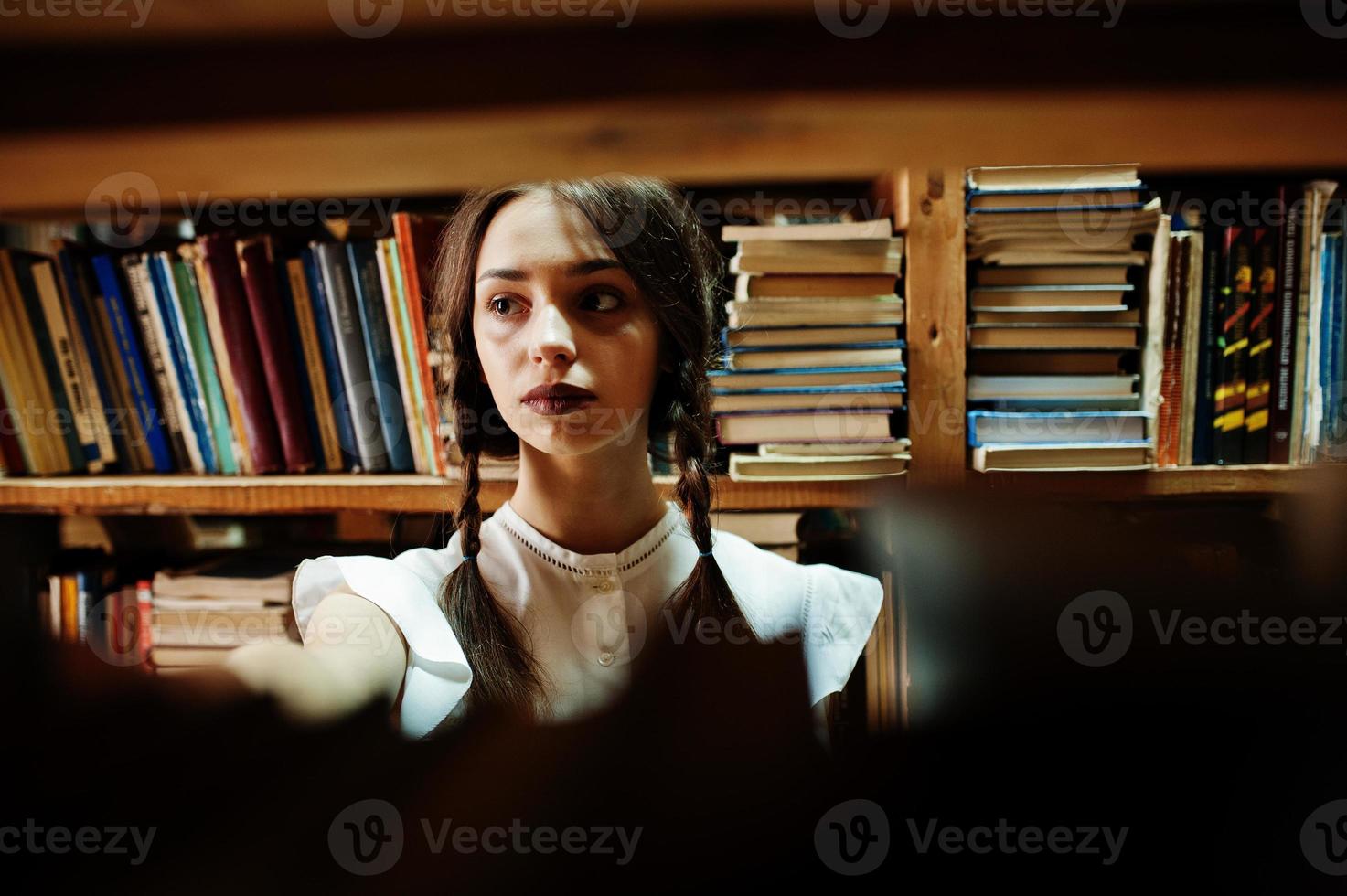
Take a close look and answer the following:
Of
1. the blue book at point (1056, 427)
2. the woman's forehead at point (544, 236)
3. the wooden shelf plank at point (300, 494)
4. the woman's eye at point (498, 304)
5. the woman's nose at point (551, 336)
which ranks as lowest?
the wooden shelf plank at point (300, 494)

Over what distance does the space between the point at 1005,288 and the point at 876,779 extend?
2.35ft

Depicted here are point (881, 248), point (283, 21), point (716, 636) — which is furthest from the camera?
point (881, 248)

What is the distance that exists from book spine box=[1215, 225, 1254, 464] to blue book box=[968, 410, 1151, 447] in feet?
0.41

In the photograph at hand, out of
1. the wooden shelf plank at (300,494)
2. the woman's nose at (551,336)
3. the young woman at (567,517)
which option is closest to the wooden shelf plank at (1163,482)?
the wooden shelf plank at (300,494)

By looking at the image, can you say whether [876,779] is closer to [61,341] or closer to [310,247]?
[310,247]

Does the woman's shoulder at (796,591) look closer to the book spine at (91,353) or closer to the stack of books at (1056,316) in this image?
the stack of books at (1056,316)

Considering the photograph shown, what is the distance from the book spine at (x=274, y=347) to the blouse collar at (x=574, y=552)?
39 cm

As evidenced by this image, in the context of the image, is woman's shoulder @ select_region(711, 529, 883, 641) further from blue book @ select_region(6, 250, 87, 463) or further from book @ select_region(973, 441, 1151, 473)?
blue book @ select_region(6, 250, 87, 463)

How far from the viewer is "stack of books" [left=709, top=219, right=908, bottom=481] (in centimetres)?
101

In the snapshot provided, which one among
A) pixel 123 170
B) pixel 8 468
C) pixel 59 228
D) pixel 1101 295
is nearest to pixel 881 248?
pixel 1101 295

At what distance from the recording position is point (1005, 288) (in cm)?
105

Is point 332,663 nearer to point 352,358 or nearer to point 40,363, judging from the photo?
point 352,358

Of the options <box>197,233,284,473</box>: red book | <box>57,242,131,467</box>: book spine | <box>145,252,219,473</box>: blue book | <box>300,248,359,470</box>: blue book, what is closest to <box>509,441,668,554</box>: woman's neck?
<box>300,248,359,470</box>: blue book

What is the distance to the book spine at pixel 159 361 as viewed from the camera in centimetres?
109
